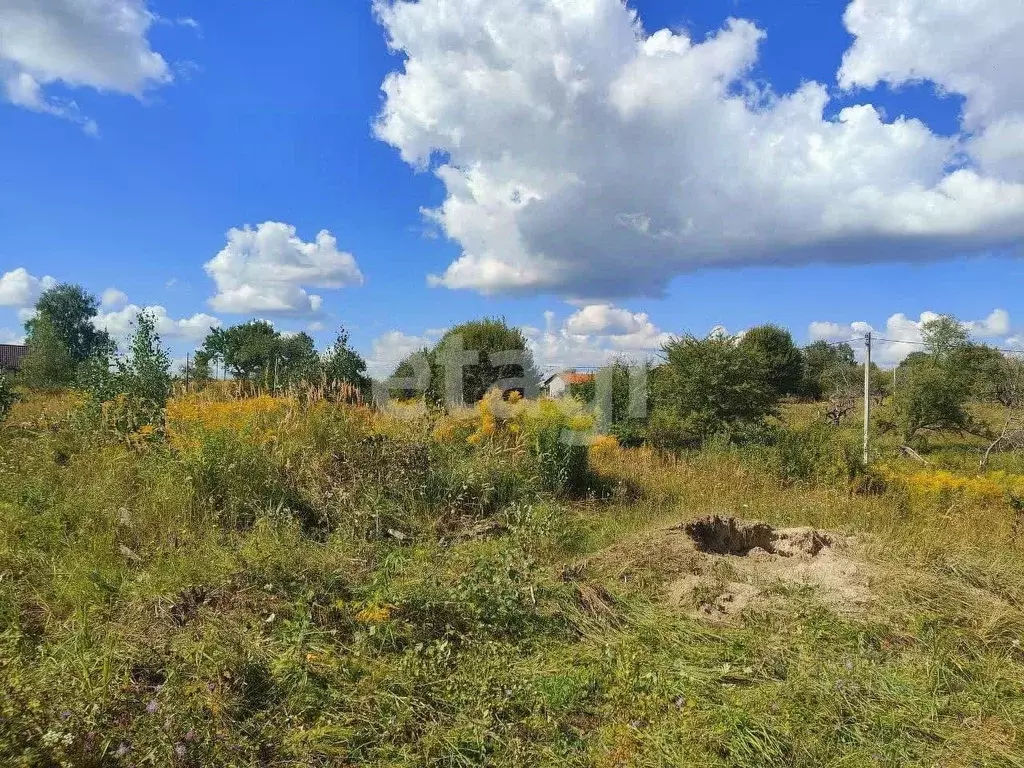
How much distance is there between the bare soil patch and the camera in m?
4.05

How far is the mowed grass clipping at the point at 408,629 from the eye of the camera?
2.51m

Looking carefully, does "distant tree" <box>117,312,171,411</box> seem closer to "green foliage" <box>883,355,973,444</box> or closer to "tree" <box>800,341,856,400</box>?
"green foliage" <box>883,355,973,444</box>

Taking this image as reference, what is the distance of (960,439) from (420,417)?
15.8 meters

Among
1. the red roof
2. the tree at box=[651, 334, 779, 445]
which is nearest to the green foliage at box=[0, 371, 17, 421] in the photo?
the tree at box=[651, 334, 779, 445]

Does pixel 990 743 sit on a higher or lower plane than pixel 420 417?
lower

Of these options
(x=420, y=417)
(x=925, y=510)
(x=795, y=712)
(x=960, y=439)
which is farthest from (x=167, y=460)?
(x=960, y=439)

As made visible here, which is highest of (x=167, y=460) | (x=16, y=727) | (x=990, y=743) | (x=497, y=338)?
(x=497, y=338)

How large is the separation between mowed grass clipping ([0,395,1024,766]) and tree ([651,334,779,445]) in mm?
4896

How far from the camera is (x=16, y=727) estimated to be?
2184 millimetres

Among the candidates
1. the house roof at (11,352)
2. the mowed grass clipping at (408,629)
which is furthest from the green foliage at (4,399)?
the house roof at (11,352)

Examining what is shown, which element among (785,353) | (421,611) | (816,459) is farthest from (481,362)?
(785,353)

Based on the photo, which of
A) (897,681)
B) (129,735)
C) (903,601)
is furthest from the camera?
(903,601)

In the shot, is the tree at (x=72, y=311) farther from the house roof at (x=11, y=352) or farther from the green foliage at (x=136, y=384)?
the green foliage at (x=136, y=384)

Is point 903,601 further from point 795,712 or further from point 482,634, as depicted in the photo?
point 482,634
